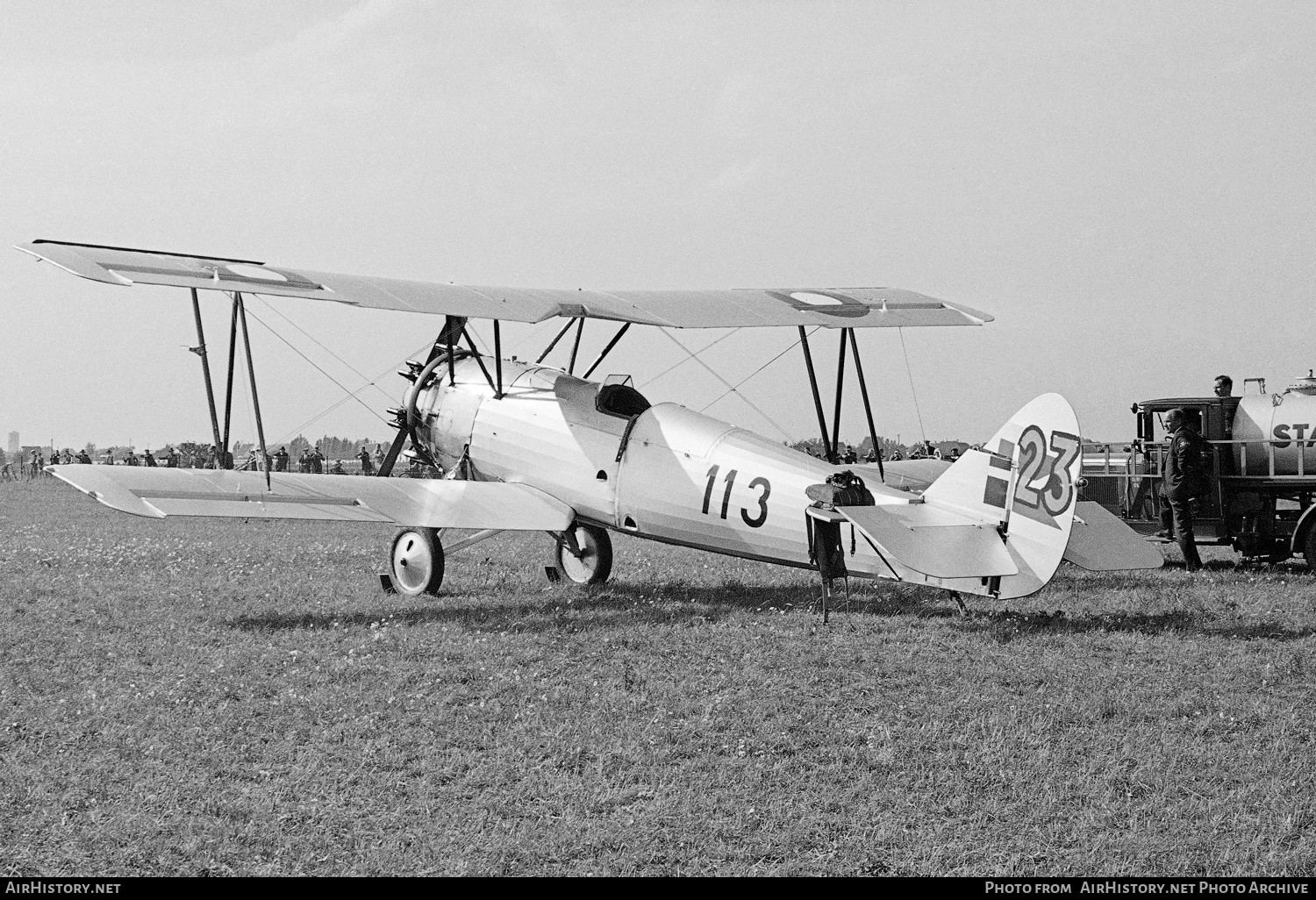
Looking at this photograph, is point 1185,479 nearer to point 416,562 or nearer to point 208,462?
point 416,562

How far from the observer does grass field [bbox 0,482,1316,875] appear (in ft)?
15.2

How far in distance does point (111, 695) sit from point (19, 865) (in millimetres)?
2492

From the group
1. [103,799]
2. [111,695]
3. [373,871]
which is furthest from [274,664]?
[373,871]

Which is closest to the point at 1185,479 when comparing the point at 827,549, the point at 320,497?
the point at 827,549

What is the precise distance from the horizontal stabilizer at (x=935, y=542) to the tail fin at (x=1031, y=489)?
11 cm

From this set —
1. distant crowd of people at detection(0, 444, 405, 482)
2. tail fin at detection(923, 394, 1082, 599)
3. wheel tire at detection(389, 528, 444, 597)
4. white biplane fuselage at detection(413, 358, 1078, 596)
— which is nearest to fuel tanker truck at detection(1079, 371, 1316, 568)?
white biplane fuselage at detection(413, 358, 1078, 596)

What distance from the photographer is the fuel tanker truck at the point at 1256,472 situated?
12734 millimetres

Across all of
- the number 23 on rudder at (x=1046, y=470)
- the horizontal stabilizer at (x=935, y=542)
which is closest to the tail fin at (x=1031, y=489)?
the number 23 on rudder at (x=1046, y=470)

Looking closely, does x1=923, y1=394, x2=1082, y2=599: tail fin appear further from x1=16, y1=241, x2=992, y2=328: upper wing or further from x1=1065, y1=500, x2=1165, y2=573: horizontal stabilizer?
x1=16, y1=241, x2=992, y2=328: upper wing

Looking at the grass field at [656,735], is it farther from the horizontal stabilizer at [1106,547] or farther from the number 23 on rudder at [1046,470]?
the number 23 on rudder at [1046,470]

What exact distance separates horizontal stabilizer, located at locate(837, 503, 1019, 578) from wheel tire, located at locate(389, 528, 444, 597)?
4157mm

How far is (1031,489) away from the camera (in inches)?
314

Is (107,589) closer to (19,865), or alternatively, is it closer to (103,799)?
(103,799)

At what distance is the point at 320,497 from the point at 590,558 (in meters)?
2.71
